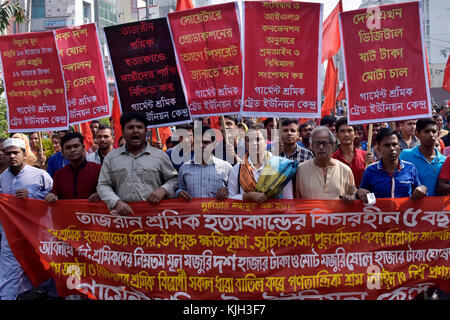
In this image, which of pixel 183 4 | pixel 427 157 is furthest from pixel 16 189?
pixel 427 157

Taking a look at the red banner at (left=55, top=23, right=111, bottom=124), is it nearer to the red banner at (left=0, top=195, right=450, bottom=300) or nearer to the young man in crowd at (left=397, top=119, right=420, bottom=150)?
the red banner at (left=0, top=195, right=450, bottom=300)

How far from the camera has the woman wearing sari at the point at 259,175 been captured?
15.5 feet

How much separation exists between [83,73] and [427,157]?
4.02 meters

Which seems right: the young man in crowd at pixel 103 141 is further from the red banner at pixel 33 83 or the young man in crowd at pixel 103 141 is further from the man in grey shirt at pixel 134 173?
the man in grey shirt at pixel 134 173

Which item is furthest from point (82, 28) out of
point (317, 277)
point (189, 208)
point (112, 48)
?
point (317, 277)

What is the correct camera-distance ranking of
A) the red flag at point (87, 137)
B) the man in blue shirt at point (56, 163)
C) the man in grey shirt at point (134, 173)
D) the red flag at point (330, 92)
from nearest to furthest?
1. the man in grey shirt at point (134, 173)
2. the man in blue shirt at point (56, 163)
3. the red flag at point (330, 92)
4. the red flag at point (87, 137)

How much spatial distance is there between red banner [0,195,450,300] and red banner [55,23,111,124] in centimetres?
178

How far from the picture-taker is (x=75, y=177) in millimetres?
5293

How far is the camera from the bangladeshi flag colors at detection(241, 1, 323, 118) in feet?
18.8

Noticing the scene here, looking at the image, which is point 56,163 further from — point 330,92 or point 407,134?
point 330,92

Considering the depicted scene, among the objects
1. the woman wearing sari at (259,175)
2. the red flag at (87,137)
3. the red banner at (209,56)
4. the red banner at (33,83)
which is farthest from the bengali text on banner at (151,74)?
the red flag at (87,137)

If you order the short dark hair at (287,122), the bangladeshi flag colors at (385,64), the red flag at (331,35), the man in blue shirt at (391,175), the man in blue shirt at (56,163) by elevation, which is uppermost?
the red flag at (331,35)

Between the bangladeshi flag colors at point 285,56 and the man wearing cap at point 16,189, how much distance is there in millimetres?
2291

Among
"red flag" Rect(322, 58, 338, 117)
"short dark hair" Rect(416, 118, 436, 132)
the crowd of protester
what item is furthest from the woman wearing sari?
"red flag" Rect(322, 58, 338, 117)
